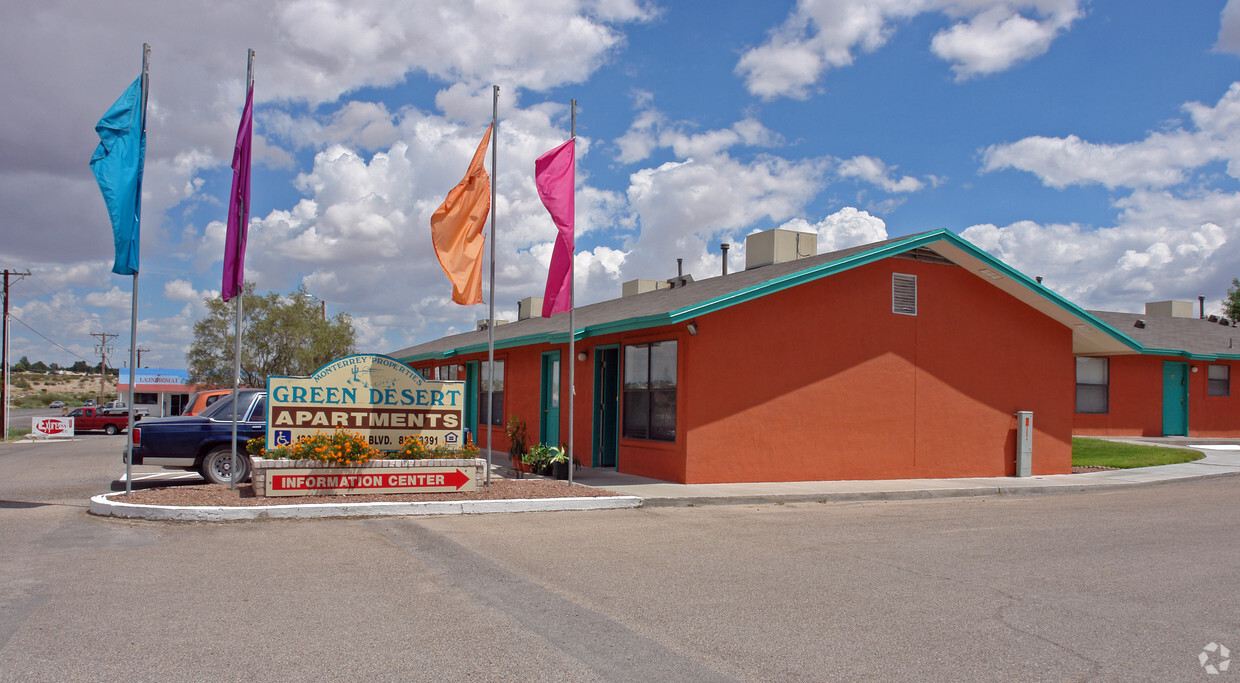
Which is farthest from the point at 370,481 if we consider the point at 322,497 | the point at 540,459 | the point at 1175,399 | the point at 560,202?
the point at 1175,399

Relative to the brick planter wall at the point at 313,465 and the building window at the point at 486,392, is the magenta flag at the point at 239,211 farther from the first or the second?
the building window at the point at 486,392

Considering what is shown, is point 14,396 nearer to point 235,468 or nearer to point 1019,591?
point 235,468

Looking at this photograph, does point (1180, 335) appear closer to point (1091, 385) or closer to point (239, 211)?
point (1091, 385)

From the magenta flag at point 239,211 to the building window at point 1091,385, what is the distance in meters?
24.0

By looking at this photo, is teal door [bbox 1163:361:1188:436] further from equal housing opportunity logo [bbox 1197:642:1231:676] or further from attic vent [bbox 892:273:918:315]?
equal housing opportunity logo [bbox 1197:642:1231:676]

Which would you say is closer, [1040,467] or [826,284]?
[826,284]

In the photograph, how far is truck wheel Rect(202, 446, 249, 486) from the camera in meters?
13.7

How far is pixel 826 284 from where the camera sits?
1571 centimetres

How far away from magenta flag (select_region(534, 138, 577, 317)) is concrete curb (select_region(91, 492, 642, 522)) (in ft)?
10.5

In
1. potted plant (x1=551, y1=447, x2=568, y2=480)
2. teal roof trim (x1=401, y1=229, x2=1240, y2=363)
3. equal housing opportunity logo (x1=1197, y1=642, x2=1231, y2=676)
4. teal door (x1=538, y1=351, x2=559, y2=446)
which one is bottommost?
equal housing opportunity logo (x1=1197, y1=642, x2=1231, y2=676)

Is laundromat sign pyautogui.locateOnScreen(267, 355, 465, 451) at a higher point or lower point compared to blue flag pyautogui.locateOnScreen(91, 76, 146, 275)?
lower

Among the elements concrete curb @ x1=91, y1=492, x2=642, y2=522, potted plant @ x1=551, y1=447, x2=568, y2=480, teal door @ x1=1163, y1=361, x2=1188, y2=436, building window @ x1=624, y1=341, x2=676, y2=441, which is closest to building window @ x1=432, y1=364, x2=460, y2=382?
building window @ x1=624, y1=341, x2=676, y2=441

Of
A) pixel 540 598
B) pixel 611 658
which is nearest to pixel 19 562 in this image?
pixel 540 598

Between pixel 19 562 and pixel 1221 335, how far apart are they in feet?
118
